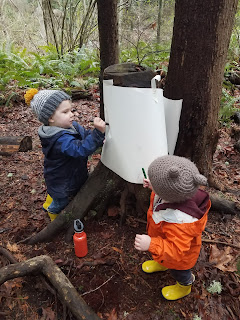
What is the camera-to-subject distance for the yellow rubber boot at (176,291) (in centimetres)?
223

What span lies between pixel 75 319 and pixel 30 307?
1.48 feet

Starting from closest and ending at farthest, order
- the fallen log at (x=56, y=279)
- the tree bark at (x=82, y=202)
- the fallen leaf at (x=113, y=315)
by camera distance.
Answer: the fallen log at (x=56, y=279) → the fallen leaf at (x=113, y=315) → the tree bark at (x=82, y=202)

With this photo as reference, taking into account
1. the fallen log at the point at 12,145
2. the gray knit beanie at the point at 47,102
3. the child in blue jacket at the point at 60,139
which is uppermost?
the gray knit beanie at the point at 47,102

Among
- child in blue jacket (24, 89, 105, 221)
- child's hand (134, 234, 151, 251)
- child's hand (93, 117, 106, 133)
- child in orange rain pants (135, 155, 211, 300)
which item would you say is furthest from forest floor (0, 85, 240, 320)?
child's hand (93, 117, 106, 133)

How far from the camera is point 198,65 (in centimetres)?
229

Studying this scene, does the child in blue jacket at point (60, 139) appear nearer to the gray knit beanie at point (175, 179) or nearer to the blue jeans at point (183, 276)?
the gray knit beanie at point (175, 179)

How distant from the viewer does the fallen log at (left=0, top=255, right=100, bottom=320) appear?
6.42 ft

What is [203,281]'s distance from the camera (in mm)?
2389

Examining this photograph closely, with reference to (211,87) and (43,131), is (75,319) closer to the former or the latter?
(43,131)

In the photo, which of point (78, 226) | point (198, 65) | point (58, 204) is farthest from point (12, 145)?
point (198, 65)

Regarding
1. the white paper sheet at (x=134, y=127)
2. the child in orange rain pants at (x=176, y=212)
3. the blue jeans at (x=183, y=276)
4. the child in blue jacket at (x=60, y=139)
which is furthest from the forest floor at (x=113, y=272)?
the white paper sheet at (x=134, y=127)

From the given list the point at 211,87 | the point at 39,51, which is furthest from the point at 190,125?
the point at 39,51

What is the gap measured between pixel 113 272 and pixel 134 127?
152cm

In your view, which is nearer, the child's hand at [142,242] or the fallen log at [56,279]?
the child's hand at [142,242]
